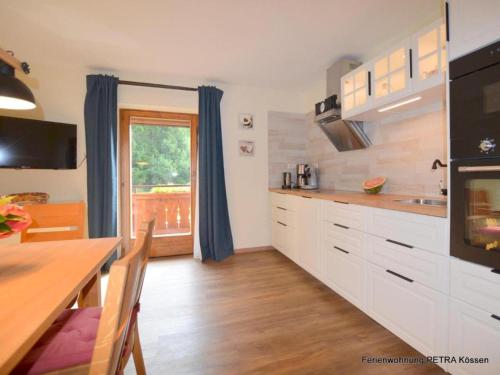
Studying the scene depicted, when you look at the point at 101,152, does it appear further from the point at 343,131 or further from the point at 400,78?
the point at 400,78

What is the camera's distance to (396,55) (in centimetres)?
193

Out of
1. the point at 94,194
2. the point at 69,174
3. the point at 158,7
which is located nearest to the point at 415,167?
the point at 158,7

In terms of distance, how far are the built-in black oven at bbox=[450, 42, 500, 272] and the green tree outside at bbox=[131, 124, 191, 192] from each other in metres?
2.94

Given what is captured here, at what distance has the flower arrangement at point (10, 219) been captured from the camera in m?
0.88

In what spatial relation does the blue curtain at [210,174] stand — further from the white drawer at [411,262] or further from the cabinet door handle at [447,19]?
the cabinet door handle at [447,19]

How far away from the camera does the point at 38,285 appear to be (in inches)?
32.2

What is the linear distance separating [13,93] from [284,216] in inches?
104

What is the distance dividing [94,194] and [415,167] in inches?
130

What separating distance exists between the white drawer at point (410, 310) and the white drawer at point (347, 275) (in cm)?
7

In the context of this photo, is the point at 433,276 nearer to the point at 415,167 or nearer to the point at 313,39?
the point at 415,167

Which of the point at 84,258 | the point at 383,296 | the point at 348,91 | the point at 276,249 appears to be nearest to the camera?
the point at 84,258

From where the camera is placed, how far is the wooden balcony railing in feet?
11.0

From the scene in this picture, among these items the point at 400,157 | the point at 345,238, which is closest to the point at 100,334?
the point at 345,238

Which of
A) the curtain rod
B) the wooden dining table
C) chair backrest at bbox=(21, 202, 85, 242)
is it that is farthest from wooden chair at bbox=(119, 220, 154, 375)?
the curtain rod
